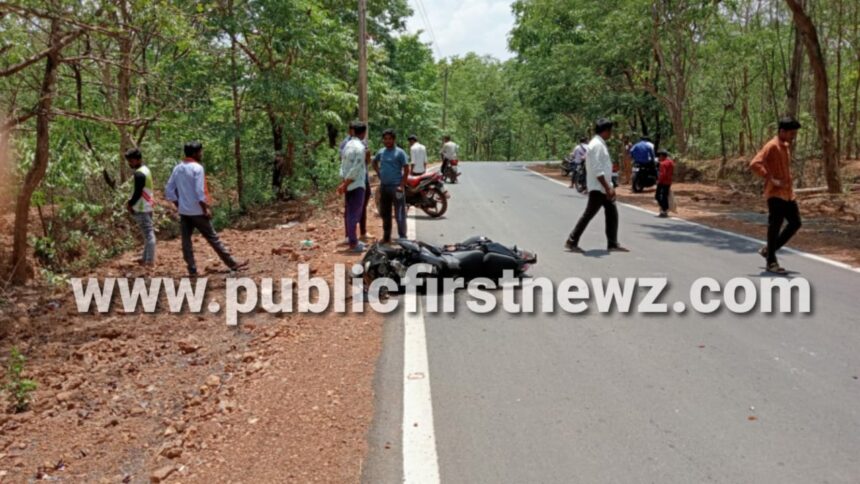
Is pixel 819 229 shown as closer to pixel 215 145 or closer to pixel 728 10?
pixel 215 145

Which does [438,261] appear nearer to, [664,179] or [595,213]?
[595,213]

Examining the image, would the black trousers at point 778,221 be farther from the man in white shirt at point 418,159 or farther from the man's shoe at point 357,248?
the man in white shirt at point 418,159

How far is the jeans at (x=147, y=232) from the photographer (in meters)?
9.41

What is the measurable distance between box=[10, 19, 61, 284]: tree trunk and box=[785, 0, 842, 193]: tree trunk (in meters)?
13.9

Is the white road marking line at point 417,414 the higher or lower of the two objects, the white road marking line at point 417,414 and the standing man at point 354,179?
the lower

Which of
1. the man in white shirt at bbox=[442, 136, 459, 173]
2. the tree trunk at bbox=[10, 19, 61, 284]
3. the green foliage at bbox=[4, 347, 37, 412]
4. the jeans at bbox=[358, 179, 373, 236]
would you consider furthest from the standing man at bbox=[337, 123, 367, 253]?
the man in white shirt at bbox=[442, 136, 459, 173]

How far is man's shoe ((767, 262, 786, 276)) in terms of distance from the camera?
7805mm

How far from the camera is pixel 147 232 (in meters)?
9.56

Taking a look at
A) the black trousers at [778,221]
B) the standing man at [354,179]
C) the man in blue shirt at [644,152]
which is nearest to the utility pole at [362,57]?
the standing man at [354,179]

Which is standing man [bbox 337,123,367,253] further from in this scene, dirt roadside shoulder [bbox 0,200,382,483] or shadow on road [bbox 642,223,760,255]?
shadow on road [bbox 642,223,760,255]

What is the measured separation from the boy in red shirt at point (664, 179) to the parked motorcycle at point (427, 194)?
4.68 metres

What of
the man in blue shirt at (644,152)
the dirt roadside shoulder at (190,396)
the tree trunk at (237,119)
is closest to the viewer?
the dirt roadside shoulder at (190,396)

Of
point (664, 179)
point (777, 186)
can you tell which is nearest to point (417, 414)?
point (777, 186)

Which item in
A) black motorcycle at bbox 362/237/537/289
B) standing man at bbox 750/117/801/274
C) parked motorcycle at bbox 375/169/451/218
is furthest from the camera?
parked motorcycle at bbox 375/169/451/218
